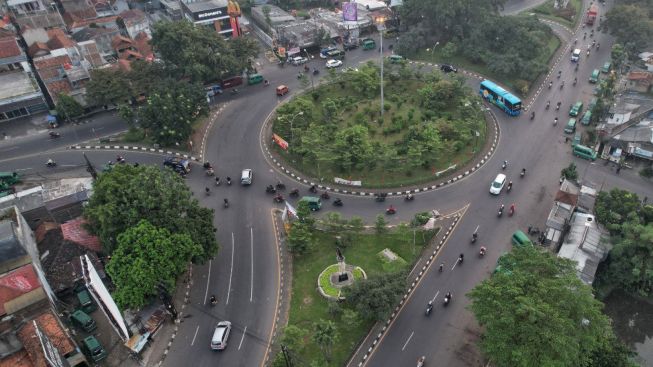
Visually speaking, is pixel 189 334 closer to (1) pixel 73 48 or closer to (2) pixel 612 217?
(2) pixel 612 217

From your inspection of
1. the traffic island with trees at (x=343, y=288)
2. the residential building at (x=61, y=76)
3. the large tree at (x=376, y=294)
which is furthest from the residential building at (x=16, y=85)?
the large tree at (x=376, y=294)

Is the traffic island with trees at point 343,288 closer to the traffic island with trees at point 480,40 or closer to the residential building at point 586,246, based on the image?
the residential building at point 586,246

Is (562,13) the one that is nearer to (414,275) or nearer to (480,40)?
(480,40)

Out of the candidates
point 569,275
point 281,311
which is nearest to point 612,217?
point 569,275

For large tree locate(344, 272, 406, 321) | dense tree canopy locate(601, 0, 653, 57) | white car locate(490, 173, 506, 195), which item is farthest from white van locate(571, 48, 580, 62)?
large tree locate(344, 272, 406, 321)

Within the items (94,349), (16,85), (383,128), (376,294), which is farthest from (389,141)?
(16,85)
